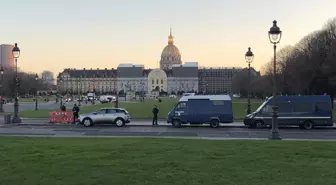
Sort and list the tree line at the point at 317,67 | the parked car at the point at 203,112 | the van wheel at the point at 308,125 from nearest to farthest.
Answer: the van wheel at the point at 308,125
the parked car at the point at 203,112
the tree line at the point at 317,67

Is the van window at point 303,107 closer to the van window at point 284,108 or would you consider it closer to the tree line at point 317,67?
the van window at point 284,108

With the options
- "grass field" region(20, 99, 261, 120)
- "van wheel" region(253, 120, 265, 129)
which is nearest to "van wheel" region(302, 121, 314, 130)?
"van wheel" region(253, 120, 265, 129)

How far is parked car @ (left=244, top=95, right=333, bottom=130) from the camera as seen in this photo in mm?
30797

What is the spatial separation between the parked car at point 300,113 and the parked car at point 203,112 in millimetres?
1813

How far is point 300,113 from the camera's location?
102 feet

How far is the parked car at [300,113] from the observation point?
1212 inches

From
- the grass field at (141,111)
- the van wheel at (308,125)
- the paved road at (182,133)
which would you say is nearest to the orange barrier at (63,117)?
the paved road at (182,133)

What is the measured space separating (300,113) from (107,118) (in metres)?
14.0

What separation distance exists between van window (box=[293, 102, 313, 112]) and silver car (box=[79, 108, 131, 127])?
12173 millimetres

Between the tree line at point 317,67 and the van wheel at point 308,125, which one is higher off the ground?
the tree line at point 317,67

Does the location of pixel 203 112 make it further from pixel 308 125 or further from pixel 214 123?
pixel 308 125

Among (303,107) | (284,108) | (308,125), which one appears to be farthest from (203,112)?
(308,125)

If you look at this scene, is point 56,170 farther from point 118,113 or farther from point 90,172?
point 118,113

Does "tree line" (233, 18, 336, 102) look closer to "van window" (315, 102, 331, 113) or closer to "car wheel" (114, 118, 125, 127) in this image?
"van window" (315, 102, 331, 113)
